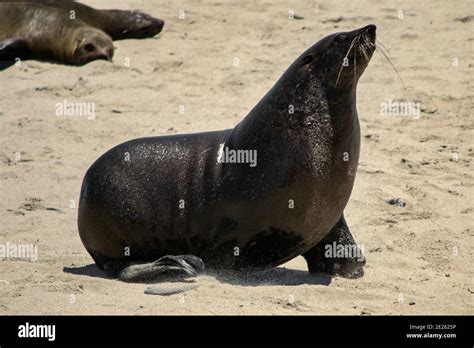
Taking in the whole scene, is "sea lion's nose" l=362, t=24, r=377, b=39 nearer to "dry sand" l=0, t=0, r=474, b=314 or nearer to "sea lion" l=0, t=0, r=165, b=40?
"dry sand" l=0, t=0, r=474, b=314

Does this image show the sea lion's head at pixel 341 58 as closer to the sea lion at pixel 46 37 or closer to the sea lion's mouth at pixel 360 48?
the sea lion's mouth at pixel 360 48

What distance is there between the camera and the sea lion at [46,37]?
11.1m

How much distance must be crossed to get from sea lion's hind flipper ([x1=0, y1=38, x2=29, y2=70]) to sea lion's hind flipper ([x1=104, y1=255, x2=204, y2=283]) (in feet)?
17.3

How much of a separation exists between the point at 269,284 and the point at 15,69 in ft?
18.6

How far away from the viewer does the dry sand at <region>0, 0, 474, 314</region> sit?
17.9 ft

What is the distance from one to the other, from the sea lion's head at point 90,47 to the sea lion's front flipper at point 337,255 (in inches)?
212

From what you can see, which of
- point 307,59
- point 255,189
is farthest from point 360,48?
point 255,189

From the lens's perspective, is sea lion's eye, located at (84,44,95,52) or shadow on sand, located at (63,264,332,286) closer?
shadow on sand, located at (63,264,332,286)

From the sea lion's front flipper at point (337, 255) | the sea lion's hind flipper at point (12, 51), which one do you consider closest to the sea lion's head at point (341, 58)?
the sea lion's front flipper at point (337, 255)

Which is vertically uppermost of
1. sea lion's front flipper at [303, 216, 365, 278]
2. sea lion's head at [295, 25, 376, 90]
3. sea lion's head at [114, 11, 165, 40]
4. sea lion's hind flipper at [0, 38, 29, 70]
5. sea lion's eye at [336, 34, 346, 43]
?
sea lion's head at [114, 11, 165, 40]

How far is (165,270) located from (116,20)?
6.81m

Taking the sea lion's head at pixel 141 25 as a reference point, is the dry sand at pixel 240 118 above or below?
below

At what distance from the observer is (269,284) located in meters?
5.64

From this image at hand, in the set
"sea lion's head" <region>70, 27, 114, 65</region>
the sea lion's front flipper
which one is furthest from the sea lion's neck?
"sea lion's head" <region>70, 27, 114, 65</region>
